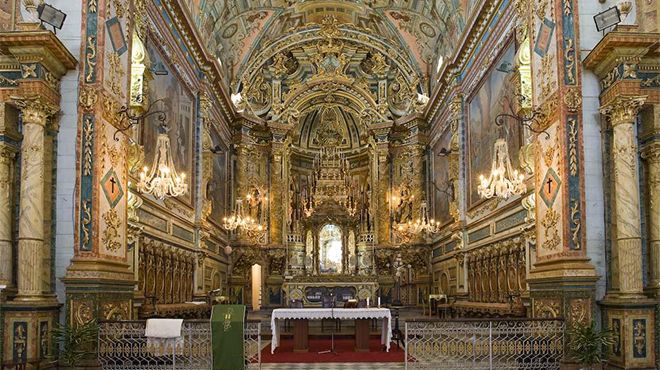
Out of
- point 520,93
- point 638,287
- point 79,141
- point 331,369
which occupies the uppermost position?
point 520,93

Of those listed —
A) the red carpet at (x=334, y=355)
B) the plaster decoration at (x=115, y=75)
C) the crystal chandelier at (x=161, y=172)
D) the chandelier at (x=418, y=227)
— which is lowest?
the red carpet at (x=334, y=355)

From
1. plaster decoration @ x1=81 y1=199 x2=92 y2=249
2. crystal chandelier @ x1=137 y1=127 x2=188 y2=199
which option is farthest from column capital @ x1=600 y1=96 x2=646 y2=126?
plaster decoration @ x1=81 y1=199 x2=92 y2=249

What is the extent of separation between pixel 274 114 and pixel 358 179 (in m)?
5.27

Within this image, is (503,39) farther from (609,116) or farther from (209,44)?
(209,44)

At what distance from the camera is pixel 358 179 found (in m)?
32.9

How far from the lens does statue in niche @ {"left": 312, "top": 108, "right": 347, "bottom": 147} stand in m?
33.5

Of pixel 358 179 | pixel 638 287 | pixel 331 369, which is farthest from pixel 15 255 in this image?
pixel 358 179

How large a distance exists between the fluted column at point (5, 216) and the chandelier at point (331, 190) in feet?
64.9

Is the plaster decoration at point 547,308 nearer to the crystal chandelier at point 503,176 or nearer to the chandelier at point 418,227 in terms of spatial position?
the crystal chandelier at point 503,176

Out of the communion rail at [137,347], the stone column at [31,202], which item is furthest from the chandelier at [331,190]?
the stone column at [31,202]

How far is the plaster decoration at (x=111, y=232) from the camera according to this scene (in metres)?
12.3

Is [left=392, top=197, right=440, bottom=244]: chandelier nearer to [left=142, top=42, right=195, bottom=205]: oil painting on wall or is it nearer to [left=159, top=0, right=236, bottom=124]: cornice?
[left=159, top=0, right=236, bottom=124]: cornice

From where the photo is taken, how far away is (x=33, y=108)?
1146cm

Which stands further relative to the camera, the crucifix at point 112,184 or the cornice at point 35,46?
the crucifix at point 112,184
